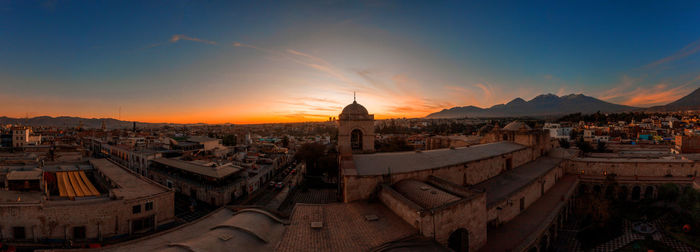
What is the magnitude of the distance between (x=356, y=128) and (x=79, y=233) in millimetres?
16400

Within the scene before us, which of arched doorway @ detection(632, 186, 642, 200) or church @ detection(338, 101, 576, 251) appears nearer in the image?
church @ detection(338, 101, 576, 251)

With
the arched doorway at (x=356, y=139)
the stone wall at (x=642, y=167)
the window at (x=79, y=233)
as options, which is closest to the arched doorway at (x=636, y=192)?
the stone wall at (x=642, y=167)

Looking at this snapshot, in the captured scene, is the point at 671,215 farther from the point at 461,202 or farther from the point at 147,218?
the point at 147,218

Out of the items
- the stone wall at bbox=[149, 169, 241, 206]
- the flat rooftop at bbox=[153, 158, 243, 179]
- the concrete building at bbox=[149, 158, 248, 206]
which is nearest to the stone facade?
Result: the stone wall at bbox=[149, 169, 241, 206]

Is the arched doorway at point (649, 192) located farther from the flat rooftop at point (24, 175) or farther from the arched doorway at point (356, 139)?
the flat rooftop at point (24, 175)

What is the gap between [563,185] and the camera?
68.8 feet

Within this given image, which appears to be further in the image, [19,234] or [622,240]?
[622,240]

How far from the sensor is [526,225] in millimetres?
13422

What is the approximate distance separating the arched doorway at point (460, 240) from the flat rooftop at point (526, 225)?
3.34ft

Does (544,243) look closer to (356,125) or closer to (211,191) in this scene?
(356,125)

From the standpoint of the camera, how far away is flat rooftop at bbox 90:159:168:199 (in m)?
15.2

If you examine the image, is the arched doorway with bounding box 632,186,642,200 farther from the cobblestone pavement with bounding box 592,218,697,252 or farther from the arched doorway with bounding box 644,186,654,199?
the cobblestone pavement with bounding box 592,218,697,252

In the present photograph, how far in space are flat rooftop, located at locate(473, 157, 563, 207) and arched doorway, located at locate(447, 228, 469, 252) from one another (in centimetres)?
257

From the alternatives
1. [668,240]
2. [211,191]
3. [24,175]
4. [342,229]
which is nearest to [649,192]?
[668,240]
